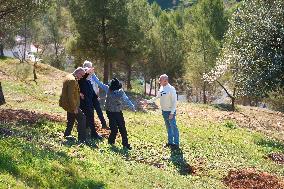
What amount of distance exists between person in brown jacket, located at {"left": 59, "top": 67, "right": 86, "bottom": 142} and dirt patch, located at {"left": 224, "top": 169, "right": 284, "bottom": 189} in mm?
5046

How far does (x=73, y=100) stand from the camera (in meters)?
13.7

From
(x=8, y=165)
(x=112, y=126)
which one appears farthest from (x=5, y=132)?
(x=8, y=165)

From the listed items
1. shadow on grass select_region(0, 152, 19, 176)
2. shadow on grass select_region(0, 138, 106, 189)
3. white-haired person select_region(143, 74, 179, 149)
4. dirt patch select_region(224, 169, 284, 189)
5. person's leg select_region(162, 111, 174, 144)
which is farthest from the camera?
person's leg select_region(162, 111, 174, 144)

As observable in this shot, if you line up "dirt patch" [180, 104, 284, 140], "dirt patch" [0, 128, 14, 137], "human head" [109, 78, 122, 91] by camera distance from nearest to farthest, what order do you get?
"dirt patch" [0, 128, 14, 137]
"human head" [109, 78, 122, 91]
"dirt patch" [180, 104, 284, 140]

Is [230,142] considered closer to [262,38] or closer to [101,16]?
[262,38]

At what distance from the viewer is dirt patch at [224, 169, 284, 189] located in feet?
45.4

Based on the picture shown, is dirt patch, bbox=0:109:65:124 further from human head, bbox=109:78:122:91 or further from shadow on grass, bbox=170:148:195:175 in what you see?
shadow on grass, bbox=170:148:195:175

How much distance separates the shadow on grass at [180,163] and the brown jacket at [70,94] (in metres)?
3.95

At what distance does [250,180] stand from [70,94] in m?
6.37

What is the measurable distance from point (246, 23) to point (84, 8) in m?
18.3

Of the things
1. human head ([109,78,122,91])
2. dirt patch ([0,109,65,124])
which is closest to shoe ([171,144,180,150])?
human head ([109,78,122,91])

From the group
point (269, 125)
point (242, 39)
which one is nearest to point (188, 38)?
point (269, 125)

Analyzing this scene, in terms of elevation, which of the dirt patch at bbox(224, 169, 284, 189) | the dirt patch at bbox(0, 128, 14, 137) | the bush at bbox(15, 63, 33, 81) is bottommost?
the dirt patch at bbox(224, 169, 284, 189)

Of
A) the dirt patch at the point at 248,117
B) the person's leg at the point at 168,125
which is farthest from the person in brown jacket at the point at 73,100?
the dirt patch at the point at 248,117
